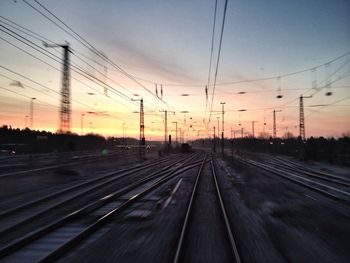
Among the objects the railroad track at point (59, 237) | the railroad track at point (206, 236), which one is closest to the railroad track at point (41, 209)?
the railroad track at point (59, 237)

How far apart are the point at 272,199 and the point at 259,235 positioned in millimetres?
8983

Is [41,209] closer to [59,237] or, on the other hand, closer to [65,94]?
[59,237]

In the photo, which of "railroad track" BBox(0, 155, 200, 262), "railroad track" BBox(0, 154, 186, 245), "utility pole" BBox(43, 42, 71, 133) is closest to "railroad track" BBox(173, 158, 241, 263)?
"railroad track" BBox(0, 155, 200, 262)

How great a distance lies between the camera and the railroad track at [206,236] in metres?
9.27

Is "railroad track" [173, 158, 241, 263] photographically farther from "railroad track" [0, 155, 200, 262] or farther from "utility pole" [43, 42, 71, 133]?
"utility pole" [43, 42, 71, 133]

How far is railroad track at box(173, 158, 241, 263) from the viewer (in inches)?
365

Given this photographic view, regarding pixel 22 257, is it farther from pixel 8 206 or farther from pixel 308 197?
pixel 308 197

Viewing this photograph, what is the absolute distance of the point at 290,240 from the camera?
1113 centimetres

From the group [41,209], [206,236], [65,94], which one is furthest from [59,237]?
[65,94]

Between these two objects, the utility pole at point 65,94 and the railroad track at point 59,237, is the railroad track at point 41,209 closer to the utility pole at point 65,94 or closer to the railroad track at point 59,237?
the railroad track at point 59,237

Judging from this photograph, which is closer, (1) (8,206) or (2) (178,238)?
(2) (178,238)

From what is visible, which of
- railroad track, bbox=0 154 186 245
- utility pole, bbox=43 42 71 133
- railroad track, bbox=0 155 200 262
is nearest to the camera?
railroad track, bbox=0 155 200 262

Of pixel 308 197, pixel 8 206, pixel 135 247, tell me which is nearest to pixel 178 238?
pixel 135 247

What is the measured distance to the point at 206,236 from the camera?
1155 cm
